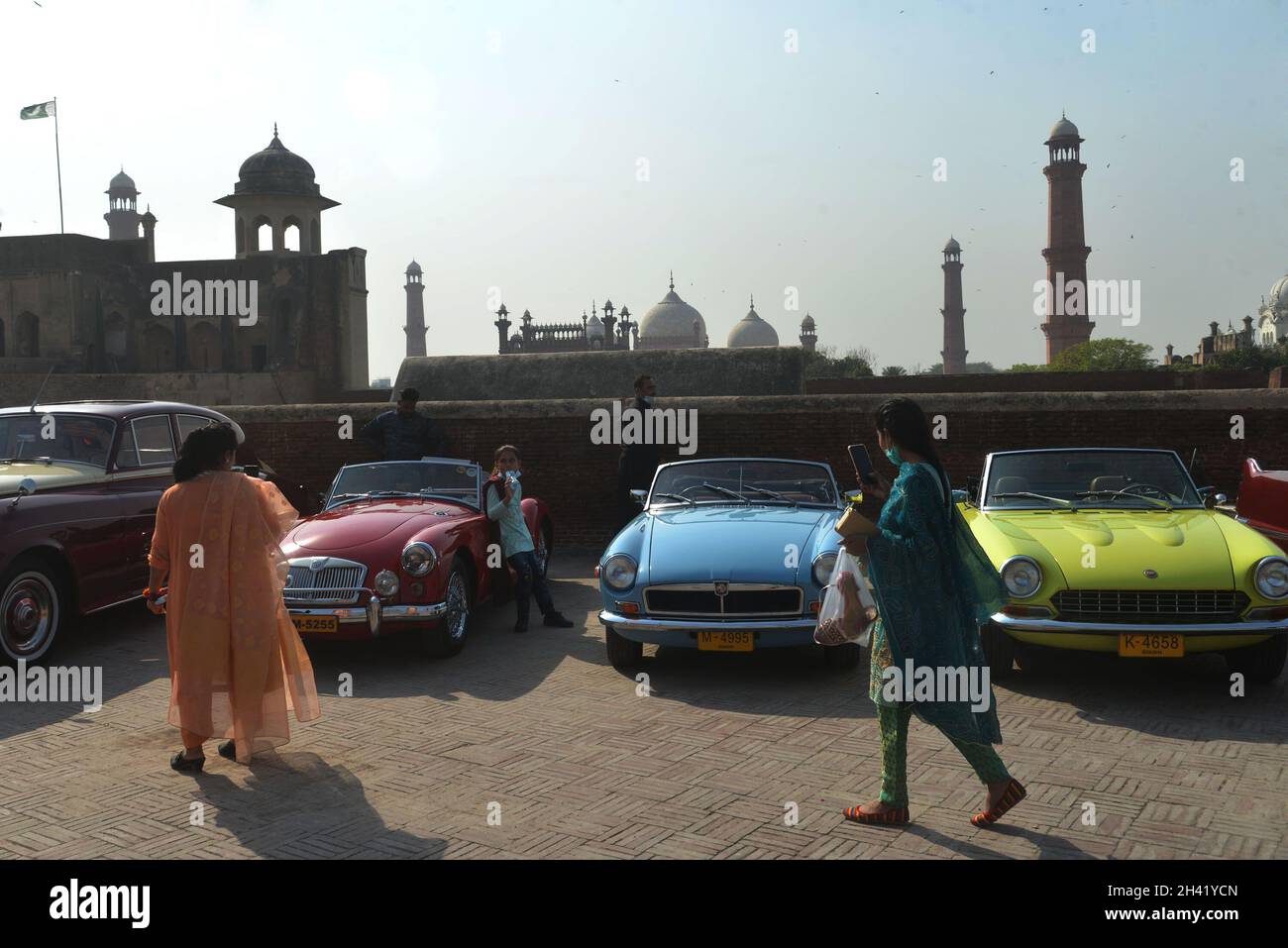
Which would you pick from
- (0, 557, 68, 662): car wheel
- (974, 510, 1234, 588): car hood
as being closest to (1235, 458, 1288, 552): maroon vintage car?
(974, 510, 1234, 588): car hood

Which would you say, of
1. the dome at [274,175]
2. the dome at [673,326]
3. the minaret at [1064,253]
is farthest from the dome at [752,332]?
the dome at [274,175]

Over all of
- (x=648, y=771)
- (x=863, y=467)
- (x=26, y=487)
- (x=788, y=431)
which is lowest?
(x=648, y=771)

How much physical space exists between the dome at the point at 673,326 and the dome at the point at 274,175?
4306cm

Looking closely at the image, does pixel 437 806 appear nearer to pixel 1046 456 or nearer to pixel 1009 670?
pixel 1009 670

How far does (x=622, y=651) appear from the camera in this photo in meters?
7.19

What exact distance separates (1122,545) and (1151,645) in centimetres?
71

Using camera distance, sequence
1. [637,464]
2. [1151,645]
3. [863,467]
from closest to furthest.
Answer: [863,467], [1151,645], [637,464]

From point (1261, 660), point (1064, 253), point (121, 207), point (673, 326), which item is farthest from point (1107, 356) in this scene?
point (121, 207)

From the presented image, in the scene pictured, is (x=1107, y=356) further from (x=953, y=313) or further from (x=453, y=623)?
(x=453, y=623)

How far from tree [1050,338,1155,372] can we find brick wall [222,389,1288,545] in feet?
172

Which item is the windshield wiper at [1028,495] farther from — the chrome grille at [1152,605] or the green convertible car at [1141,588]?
the chrome grille at [1152,605]

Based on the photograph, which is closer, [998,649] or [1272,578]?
[1272,578]

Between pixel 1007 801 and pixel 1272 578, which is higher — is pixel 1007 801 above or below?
below

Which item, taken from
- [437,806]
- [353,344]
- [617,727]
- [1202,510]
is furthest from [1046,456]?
[353,344]
